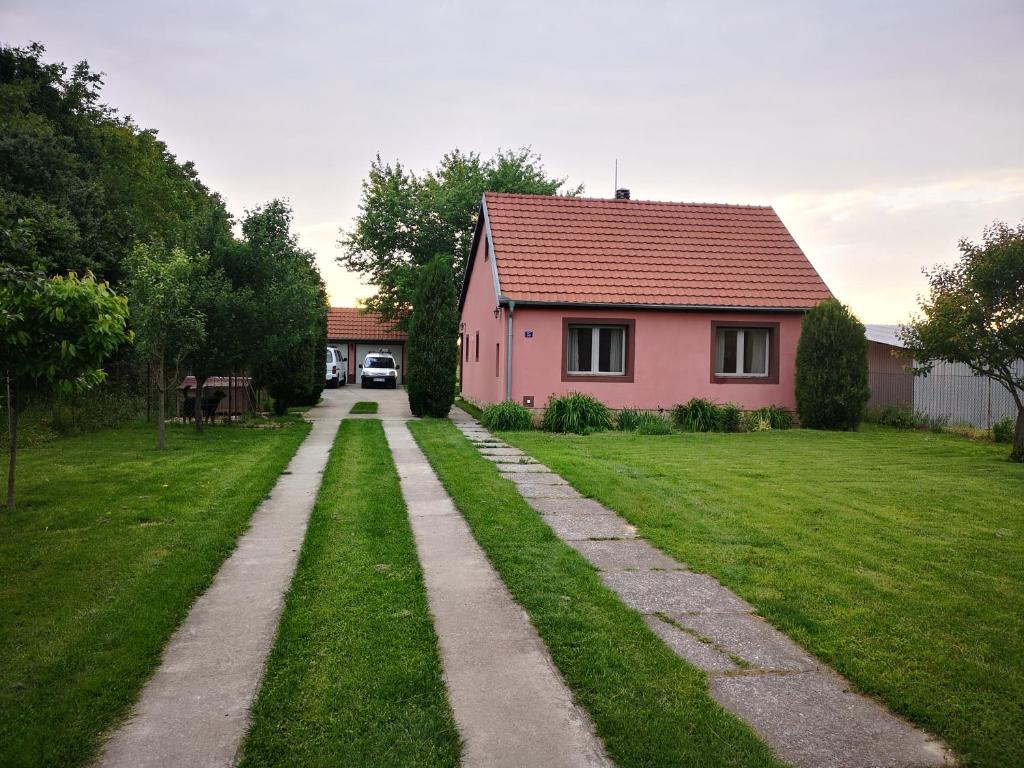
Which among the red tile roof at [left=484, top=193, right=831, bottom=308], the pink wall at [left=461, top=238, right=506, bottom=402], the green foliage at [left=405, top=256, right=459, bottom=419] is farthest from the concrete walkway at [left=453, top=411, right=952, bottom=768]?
the green foliage at [left=405, top=256, right=459, bottom=419]

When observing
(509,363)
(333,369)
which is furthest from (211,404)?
(333,369)

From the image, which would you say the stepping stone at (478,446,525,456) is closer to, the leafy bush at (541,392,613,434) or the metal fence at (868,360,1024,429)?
the leafy bush at (541,392,613,434)

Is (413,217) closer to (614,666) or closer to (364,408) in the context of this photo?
(364,408)

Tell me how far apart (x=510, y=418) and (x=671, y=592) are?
11.0 metres

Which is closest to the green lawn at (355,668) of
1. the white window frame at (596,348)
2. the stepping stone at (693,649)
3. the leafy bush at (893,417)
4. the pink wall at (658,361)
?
the stepping stone at (693,649)

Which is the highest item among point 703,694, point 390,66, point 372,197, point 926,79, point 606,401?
point 372,197

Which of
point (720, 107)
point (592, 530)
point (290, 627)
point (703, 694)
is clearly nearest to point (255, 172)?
point (720, 107)

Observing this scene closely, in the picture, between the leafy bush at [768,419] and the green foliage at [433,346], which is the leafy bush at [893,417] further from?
the green foliage at [433,346]

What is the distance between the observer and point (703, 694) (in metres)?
3.46

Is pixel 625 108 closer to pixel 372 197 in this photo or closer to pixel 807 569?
pixel 807 569

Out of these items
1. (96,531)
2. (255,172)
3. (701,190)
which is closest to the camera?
(96,531)

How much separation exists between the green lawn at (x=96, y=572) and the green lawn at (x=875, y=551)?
355 cm

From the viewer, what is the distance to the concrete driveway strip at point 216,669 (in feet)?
9.73

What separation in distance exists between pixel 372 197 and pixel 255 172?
16845mm
